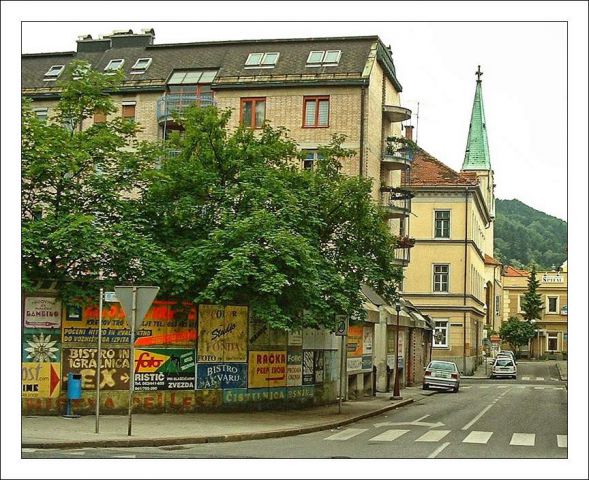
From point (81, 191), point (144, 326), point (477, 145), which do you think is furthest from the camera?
point (477, 145)

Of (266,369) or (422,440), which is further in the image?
(266,369)

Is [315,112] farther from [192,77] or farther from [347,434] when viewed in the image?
[347,434]

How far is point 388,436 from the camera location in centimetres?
2017

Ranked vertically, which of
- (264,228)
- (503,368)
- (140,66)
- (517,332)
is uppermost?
(140,66)

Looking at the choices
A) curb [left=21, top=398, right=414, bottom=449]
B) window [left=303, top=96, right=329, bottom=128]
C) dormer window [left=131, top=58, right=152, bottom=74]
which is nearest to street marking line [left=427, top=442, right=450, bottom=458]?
curb [left=21, top=398, right=414, bottom=449]

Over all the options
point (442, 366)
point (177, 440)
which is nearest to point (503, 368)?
point (442, 366)

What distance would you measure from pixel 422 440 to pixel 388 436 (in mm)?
979

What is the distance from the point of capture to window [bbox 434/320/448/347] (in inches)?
2613

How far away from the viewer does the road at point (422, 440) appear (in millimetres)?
16156

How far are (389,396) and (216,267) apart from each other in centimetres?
1577

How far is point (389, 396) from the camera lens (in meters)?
35.5

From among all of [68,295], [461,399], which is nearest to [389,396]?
[461,399]

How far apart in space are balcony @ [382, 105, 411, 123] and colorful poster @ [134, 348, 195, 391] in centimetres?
2534

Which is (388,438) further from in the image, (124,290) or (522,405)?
(522,405)
